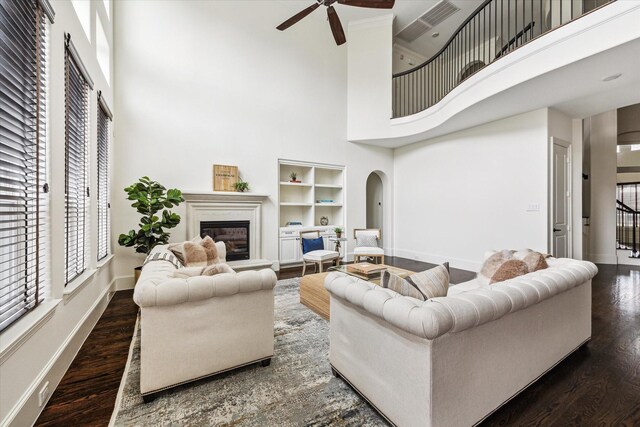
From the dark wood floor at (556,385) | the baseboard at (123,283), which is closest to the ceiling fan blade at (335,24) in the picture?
the dark wood floor at (556,385)

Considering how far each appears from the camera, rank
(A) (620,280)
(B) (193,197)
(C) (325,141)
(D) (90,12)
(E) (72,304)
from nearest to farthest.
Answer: (E) (72,304), (D) (90,12), (A) (620,280), (B) (193,197), (C) (325,141)

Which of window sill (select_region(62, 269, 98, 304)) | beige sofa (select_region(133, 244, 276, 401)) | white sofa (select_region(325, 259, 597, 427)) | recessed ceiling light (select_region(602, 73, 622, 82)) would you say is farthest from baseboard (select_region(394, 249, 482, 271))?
window sill (select_region(62, 269, 98, 304))

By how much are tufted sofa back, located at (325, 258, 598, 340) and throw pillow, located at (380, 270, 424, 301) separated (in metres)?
0.07

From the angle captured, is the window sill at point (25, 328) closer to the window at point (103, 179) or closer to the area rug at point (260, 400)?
the area rug at point (260, 400)

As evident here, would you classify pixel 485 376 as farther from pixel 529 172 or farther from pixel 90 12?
pixel 90 12

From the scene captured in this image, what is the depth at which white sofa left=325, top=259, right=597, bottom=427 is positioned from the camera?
1.28 m

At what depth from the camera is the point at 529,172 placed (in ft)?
14.8

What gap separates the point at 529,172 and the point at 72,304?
593 cm

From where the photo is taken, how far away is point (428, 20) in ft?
20.5

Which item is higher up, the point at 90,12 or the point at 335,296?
the point at 90,12

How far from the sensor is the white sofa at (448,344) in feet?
4.19

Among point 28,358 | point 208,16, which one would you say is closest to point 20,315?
point 28,358

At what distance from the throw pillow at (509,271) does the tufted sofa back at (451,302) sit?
0.13 m

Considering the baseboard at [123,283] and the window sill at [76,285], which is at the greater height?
the window sill at [76,285]
